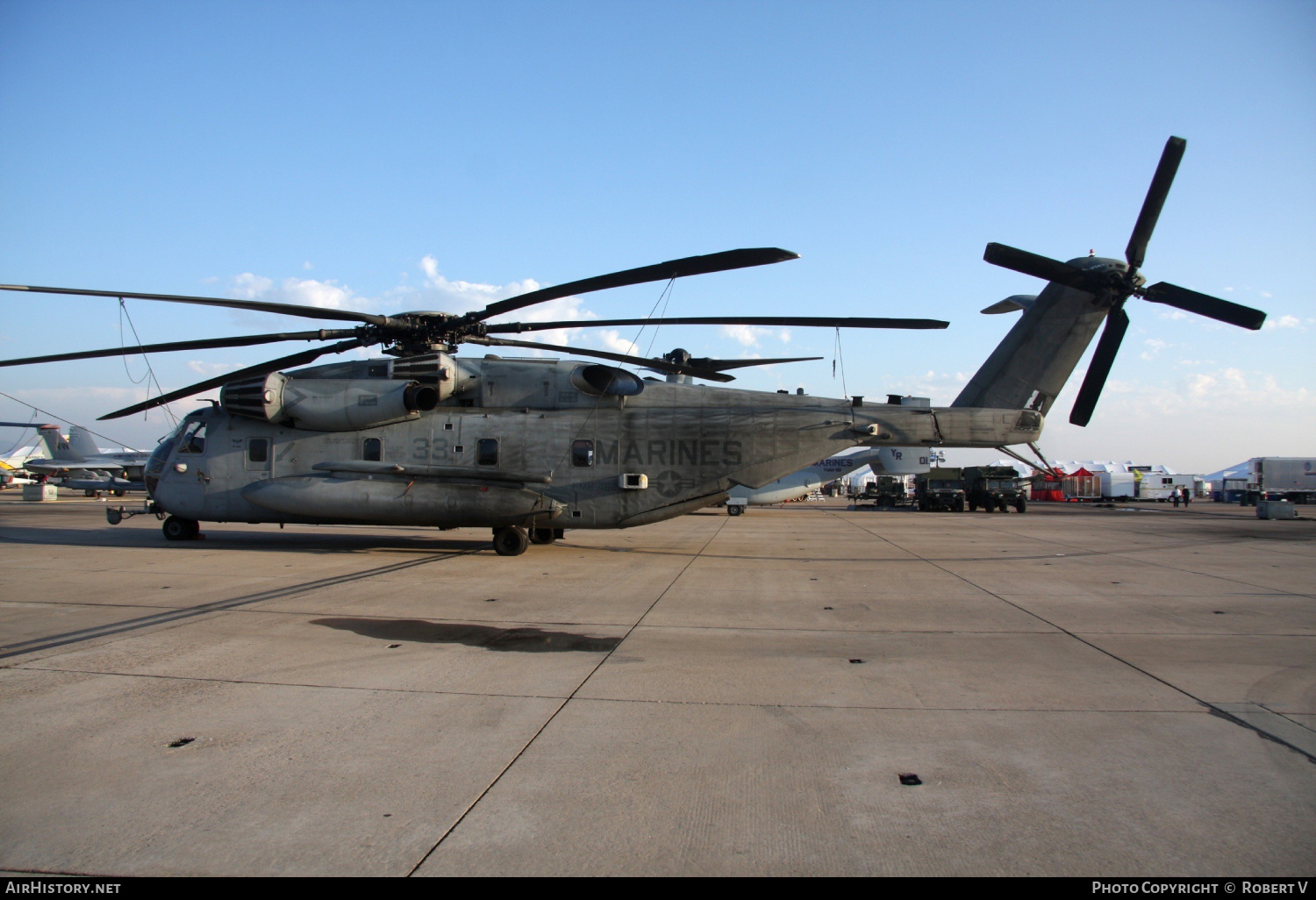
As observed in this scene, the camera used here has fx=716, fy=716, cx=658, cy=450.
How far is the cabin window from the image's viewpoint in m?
13.9

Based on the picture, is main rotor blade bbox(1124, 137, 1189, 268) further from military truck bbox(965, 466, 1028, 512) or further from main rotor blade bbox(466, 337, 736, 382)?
military truck bbox(965, 466, 1028, 512)

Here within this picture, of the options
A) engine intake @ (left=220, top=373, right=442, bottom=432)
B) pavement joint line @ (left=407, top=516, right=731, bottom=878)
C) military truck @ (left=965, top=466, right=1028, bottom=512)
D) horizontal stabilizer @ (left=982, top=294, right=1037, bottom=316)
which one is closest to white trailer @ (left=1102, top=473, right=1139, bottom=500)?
military truck @ (left=965, top=466, right=1028, bottom=512)

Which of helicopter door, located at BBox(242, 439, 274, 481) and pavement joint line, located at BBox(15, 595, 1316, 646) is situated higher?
helicopter door, located at BBox(242, 439, 274, 481)

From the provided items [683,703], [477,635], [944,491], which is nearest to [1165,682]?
[683,703]

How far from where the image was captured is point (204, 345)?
12.8 meters

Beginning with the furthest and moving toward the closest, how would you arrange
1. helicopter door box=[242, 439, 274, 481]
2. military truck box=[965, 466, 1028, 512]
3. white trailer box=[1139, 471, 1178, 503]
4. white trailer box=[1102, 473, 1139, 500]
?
white trailer box=[1139, 471, 1178, 503] → white trailer box=[1102, 473, 1139, 500] → military truck box=[965, 466, 1028, 512] → helicopter door box=[242, 439, 274, 481]

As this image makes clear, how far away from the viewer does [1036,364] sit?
46.1ft

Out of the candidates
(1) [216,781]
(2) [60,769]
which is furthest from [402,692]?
(2) [60,769]

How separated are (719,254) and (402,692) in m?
6.28

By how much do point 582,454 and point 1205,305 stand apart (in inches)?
441

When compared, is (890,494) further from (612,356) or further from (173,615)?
(173,615)

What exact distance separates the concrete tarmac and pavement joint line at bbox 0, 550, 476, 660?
5 cm

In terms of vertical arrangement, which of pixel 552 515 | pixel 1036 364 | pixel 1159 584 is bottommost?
pixel 1159 584
